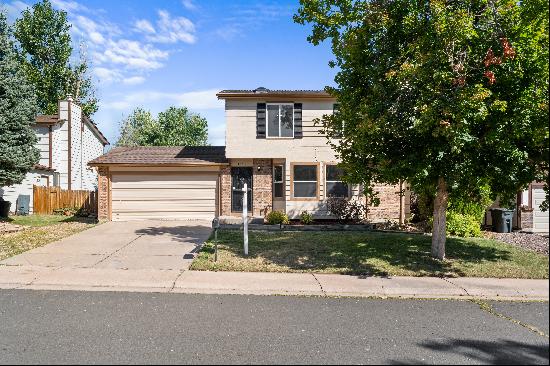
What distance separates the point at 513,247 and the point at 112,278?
1052 cm

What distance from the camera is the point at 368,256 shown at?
1041cm

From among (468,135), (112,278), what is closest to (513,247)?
(468,135)

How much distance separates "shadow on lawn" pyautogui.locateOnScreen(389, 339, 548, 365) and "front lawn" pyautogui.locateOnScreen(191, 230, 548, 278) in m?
3.18

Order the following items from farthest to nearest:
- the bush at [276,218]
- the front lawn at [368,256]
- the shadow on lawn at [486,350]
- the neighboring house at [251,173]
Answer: the neighboring house at [251,173] → the bush at [276,218] → the front lawn at [368,256] → the shadow on lawn at [486,350]

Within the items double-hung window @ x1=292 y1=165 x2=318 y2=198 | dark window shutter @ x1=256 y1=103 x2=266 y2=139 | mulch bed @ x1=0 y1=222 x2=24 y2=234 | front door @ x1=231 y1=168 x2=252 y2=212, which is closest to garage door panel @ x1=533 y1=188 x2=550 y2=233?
double-hung window @ x1=292 y1=165 x2=318 y2=198

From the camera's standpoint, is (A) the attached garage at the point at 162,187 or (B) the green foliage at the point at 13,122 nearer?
(B) the green foliage at the point at 13,122

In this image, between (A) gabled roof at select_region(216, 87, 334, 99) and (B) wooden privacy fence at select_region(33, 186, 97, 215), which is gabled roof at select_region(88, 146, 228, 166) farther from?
(B) wooden privacy fence at select_region(33, 186, 97, 215)

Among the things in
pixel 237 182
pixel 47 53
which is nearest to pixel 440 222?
pixel 237 182

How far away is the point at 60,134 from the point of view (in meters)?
25.6

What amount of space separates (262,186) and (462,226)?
8258 mm

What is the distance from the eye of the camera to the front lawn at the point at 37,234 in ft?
37.0

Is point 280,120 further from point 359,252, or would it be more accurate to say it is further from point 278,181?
point 359,252

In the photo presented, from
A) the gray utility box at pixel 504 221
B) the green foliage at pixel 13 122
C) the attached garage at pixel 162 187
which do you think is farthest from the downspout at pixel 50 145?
the gray utility box at pixel 504 221

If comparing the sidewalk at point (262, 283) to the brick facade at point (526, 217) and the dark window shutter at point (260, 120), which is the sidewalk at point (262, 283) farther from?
the dark window shutter at point (260, 120)
